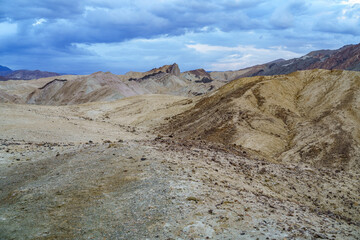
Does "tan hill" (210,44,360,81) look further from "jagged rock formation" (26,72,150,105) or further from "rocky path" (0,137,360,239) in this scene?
"rocky path" (0,137,360,239)

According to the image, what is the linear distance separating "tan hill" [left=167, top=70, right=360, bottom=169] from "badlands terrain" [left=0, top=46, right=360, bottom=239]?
3.5 inches

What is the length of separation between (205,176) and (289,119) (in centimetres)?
1363

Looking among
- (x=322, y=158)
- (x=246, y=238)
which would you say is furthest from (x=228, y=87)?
(x=246, y=238)

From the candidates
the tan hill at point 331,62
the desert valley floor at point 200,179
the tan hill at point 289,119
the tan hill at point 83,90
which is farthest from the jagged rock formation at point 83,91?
the tan hill at point 331,62

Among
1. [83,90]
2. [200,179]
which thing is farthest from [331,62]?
[200,179]

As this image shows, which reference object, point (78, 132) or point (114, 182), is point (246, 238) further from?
point (78, 132)

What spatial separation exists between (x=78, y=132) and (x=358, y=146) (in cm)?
1690

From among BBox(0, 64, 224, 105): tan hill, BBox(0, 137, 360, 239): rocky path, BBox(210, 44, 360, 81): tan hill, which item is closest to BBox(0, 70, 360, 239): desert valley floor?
BBox(0, 137, 360, 239): rocky path

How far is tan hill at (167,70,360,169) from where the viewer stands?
1603 cm

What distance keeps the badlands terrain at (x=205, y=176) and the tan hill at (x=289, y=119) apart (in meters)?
0.09

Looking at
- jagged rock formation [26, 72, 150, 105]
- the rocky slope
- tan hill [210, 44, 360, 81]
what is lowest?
the rocky slope

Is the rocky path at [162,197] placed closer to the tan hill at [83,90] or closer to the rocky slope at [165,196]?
the rocky slope at [165,196]

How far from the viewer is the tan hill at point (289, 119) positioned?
16.0 meters

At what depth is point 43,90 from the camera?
7744 cm
